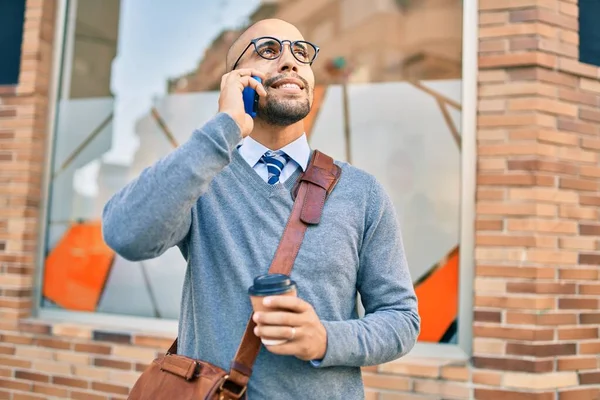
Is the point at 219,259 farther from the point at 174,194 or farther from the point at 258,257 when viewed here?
the point at 174,194

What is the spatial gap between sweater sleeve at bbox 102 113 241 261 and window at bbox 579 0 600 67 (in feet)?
8.50

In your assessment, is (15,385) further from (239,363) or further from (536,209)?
(536,209)

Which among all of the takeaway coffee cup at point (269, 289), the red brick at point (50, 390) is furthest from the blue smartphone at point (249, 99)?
the red brick at point (50, 390)

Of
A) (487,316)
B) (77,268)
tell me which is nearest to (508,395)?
(487,316)

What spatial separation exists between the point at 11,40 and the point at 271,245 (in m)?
3.38

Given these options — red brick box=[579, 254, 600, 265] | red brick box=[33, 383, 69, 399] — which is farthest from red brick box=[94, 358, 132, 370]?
red brick box=[579, 254, 600, 265]

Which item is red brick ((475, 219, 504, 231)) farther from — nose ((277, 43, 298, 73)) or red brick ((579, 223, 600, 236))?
nose ((277, 43, 298, 73))

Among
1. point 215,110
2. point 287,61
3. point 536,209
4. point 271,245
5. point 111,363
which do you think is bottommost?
point 111,363

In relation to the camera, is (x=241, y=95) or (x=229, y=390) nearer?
(x=229, y=390)

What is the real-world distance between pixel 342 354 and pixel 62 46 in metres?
3.46

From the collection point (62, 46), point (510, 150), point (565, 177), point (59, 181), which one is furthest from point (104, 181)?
point (565, 177)

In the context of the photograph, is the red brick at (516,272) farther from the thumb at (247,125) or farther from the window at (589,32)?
the thumb at (247,125)

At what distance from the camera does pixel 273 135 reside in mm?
1622

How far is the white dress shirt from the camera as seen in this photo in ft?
5.12
